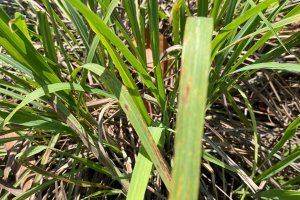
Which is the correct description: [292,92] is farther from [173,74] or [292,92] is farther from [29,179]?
[29,179]

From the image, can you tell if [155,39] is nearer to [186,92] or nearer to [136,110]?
[136,110]

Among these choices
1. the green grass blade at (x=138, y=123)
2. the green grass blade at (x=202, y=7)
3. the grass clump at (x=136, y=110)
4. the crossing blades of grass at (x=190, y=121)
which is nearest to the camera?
the crossing blades of grass at (x=190, y=121)

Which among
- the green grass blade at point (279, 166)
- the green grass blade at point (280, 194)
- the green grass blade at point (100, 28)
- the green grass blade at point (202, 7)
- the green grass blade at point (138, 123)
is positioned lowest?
the green grass blade at point (280, 194)


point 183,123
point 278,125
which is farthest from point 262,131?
point 183,123

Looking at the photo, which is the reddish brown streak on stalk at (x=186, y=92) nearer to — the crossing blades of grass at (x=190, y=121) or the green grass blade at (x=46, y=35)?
the crossing blades of grass at (x=190, y=121)

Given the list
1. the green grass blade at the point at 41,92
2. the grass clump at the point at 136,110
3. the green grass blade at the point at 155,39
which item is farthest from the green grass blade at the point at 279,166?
the green grass blade at the point at 41,92

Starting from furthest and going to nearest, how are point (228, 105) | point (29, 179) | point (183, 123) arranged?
point (228, 105), point (29, 179), point (183, 123)

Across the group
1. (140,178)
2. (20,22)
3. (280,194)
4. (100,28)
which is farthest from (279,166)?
(20,22)

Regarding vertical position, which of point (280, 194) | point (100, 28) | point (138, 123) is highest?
point (100, 28)
